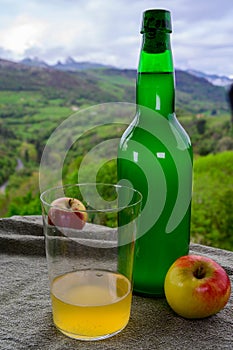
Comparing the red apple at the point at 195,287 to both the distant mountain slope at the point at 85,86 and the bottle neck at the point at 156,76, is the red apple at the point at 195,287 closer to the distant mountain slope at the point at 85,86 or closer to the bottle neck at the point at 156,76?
the bottle neck at the point at 156,76

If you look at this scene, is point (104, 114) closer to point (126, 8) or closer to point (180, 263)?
point (126, 8)

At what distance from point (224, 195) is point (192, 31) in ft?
2.43

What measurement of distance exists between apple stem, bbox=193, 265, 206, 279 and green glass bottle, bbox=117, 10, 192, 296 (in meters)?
0.05

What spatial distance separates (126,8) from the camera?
6.60 ft

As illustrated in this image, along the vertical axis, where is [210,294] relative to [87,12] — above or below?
below

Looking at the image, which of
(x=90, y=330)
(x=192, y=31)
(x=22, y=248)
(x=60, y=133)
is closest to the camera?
(x=90, y=330)

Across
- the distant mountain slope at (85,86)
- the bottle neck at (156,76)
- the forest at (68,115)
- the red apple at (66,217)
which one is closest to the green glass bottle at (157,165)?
the bottle neck at (156,76)

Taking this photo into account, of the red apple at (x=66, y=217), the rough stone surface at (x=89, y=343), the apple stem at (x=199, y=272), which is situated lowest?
the rough stone surface at (x=89, y=343)

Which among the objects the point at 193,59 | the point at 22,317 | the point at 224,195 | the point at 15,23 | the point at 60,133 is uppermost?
the point at 15,23

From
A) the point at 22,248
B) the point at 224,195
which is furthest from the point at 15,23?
the point at 22,248

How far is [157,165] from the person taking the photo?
60cm

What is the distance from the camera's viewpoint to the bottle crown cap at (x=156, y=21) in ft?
1.85

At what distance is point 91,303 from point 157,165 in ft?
0.64

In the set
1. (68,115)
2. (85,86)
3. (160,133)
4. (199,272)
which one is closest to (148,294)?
(199,272)
